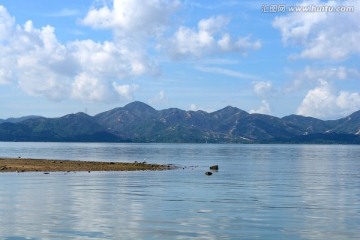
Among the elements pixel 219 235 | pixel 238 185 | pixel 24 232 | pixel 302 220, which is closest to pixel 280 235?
pixel 219 235

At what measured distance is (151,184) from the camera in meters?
76.5

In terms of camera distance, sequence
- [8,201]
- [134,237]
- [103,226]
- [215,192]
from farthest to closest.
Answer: [215,192] → [8,201] → [103,226] → [134,237]

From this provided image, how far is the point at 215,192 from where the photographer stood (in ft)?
216

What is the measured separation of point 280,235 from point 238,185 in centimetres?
4192

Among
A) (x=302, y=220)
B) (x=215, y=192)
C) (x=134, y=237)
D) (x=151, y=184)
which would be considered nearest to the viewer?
(x=134, y=237)

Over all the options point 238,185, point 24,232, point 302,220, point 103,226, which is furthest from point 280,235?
point 238,185

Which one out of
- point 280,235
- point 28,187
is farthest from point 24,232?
point 28,187

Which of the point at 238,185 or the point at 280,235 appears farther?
the point at 238,185

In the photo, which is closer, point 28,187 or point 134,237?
point 134,237

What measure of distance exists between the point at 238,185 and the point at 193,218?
35.4 m

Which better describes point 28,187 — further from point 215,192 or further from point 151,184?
point 215,192

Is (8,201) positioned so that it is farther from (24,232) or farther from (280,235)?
(280,235)

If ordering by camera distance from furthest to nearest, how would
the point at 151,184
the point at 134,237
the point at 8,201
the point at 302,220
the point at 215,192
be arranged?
the point at 151,184, the point at 215,192, the point at 8,201, the point at 302,220, the point at 134,237

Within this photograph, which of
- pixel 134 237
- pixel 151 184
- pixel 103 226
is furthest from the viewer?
pixel 151 184
